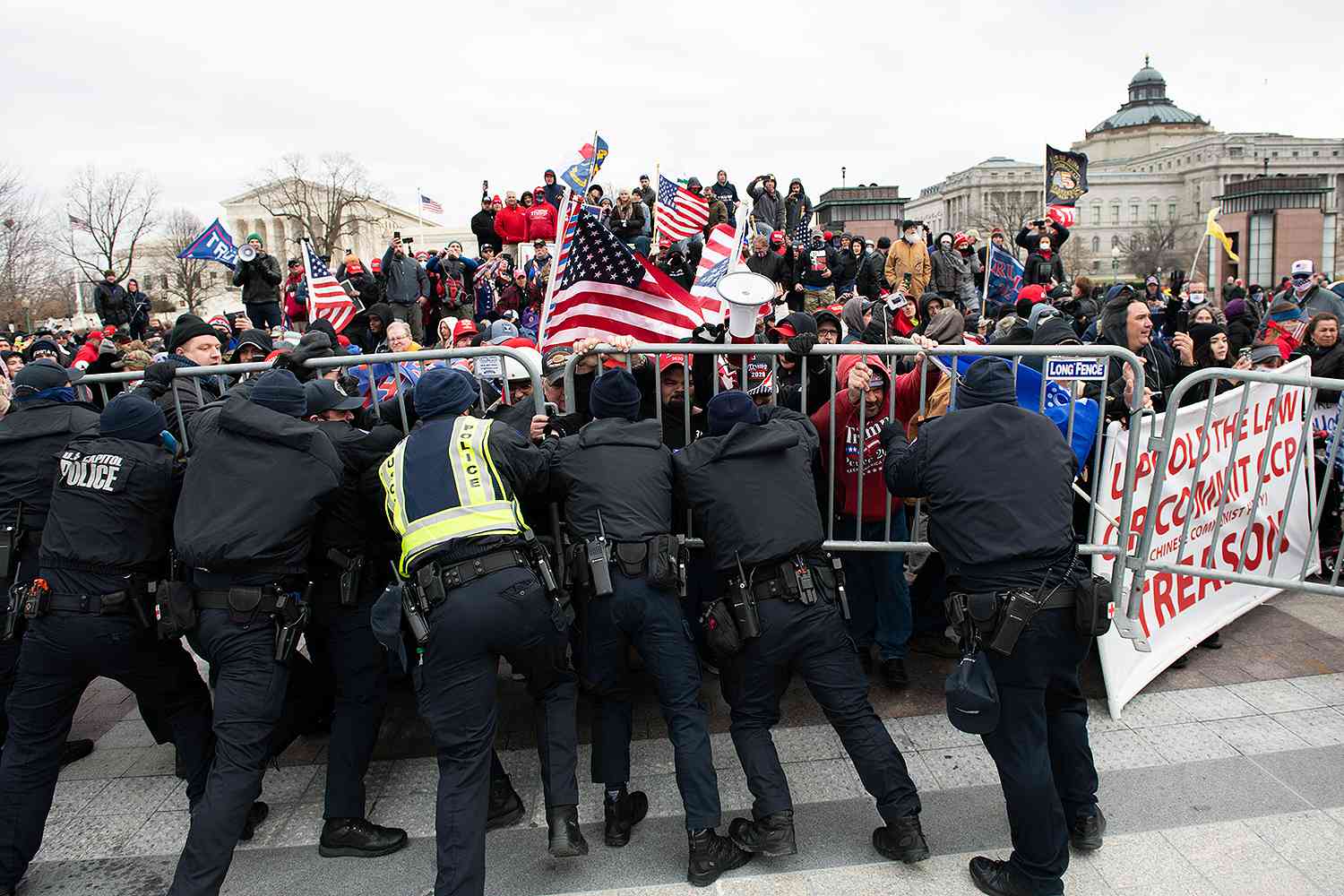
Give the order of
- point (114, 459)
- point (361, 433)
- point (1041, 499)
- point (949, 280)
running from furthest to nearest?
point (949, 280), point (361, 433), point (114, 459), point (1041, 499)

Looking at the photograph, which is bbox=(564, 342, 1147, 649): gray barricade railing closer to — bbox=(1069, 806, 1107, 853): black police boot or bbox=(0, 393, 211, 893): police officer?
bbox=(1069, 806, 1107, 853): black police boot

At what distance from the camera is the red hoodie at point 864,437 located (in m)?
5.05

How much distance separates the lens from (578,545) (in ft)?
13.6

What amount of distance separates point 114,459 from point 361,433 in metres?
1.06

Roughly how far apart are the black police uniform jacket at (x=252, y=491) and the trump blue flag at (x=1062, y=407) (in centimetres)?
334

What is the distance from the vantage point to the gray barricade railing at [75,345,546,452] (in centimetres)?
471

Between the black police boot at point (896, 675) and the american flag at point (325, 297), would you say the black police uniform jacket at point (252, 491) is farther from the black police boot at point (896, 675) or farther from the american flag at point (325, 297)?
the american flag at point (325, 297)

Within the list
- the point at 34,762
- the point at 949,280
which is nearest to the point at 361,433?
the point at 34,762

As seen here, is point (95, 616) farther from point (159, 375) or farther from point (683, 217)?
point (683, 217)

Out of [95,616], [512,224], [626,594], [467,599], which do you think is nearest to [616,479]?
[626,594]

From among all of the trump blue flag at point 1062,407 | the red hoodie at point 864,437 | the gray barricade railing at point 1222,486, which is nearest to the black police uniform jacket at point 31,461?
the red hoodie at point 864,437

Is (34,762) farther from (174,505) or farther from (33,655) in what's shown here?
(174,505)

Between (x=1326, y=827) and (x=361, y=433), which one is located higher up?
(x=361, y=433)

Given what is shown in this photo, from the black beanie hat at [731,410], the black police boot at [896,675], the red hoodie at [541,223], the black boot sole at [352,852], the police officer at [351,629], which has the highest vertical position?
the red hoodie at [541,223]
